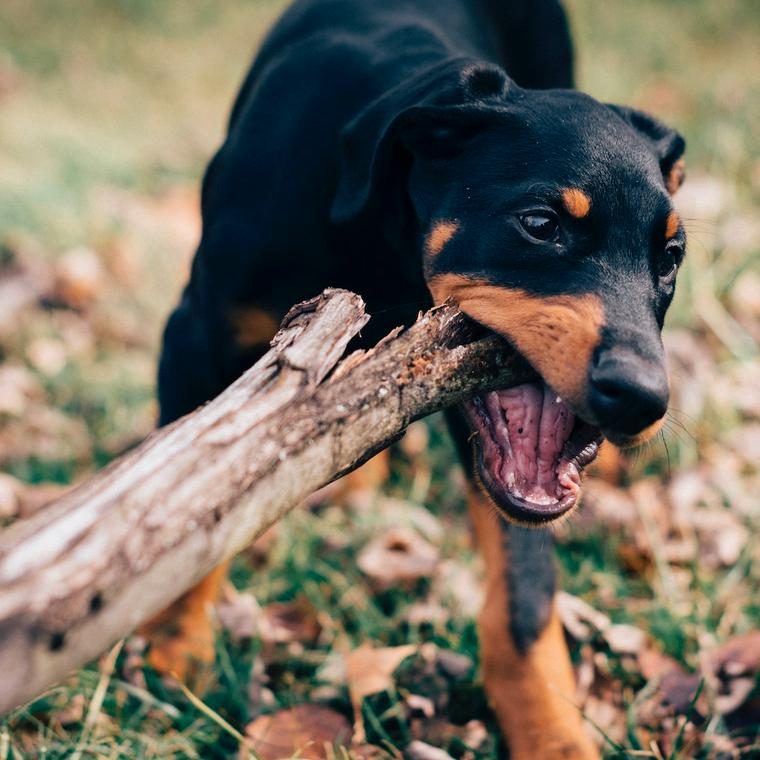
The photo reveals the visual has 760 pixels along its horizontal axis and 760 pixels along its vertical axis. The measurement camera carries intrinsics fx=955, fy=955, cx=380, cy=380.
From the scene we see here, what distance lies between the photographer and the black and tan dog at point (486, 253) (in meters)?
1.93

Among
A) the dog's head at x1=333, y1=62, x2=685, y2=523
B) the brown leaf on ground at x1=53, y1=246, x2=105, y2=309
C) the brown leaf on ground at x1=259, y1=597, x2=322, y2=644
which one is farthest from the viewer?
the brown leaf on ground at x1=53, y1=246, x2=105, y2=309

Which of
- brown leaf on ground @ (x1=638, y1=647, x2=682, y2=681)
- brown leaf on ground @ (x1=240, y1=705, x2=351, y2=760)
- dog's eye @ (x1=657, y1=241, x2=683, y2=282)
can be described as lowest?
brown leaf on ground @ (x1=638, y1=647, x2=682, y2=681)

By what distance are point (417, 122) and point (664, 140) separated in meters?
0.72

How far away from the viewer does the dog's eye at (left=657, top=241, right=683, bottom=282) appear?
2.21 m

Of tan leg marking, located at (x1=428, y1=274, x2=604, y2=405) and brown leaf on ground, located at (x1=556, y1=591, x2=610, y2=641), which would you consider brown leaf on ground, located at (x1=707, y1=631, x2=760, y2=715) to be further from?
tan leg marking, located at (x1=428, y1=274, x2=604, y2=405)

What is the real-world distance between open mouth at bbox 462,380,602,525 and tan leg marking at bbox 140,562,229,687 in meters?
0.90

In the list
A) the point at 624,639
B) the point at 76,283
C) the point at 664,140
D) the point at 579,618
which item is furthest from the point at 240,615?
the point at 76,283

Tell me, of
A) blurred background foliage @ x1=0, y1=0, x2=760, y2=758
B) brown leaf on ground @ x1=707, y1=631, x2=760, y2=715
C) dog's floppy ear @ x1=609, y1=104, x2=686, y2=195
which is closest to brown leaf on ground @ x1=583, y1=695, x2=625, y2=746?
blurred background foliage @ x1=0, y1=0, x2=760, y2=758

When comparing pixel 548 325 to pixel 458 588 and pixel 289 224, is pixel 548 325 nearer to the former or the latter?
pixel 289 224

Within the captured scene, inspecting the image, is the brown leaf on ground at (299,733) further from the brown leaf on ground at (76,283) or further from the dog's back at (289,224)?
the brown leaf on ground at (76,283)

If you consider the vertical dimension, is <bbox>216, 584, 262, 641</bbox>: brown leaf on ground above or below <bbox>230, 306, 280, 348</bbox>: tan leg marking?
below

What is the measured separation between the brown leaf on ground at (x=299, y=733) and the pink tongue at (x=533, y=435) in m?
0.73

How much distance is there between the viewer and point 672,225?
7.13 feet

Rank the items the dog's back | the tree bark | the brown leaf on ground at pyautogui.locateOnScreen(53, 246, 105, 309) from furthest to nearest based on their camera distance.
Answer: the brown leaf on ground at pyautogui.locateOnScreen(53, 246, 105, 309) < the dog's back < the tree bark
